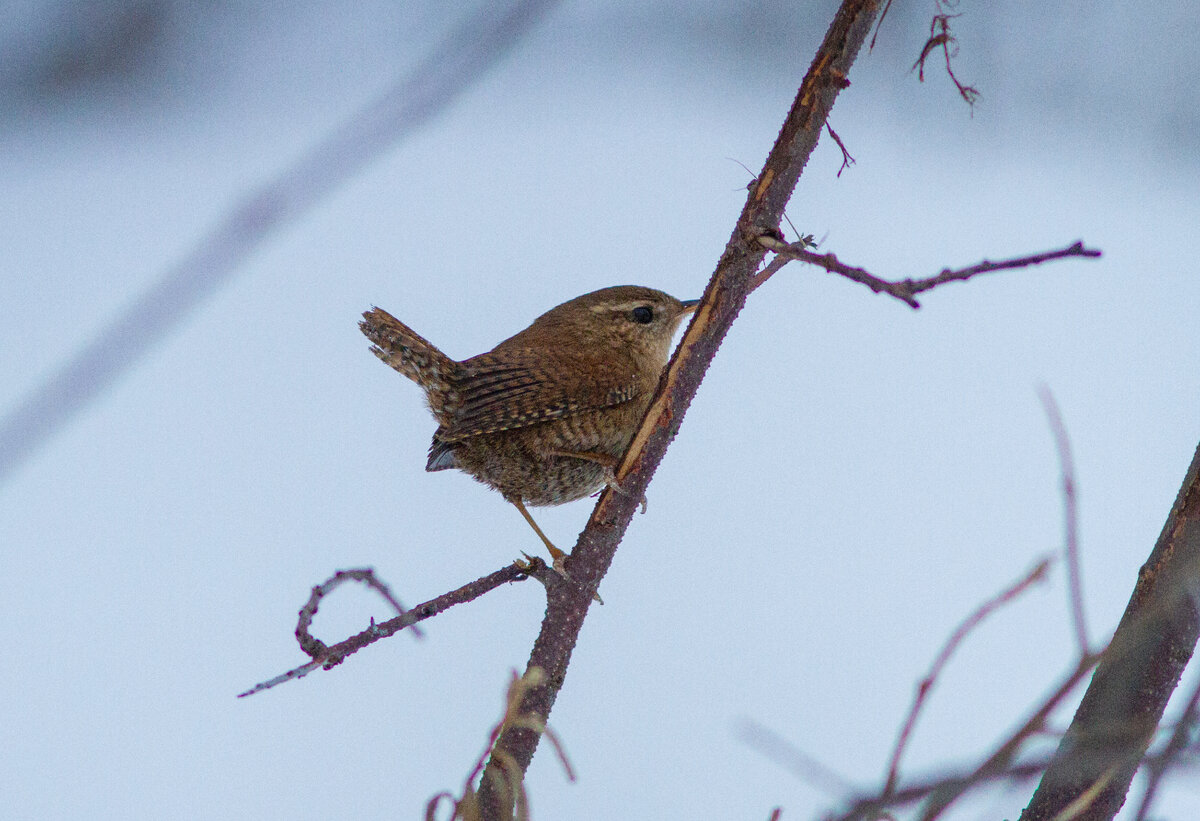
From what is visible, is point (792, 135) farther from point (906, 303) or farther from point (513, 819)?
point (513, 819)

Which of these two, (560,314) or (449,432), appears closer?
(449,432)

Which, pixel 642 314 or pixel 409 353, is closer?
pixel 409 353

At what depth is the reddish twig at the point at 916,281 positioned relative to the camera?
112 cm

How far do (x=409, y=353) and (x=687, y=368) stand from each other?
1351mm

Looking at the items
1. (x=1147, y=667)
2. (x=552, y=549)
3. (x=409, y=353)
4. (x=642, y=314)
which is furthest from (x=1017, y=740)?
(x=642, y=314)

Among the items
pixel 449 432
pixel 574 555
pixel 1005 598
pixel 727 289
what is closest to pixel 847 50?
pixel 727 289

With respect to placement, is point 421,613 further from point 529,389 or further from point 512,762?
point 529,389

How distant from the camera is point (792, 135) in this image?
71.7 inches

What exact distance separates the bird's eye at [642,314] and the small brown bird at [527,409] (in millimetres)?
238

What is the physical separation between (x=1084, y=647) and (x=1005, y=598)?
0.06 m

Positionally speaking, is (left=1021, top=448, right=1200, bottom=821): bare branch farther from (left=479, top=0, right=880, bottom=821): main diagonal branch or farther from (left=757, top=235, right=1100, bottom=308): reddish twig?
(left=479, top=0, right=880, bottom=821): main diagonal branch

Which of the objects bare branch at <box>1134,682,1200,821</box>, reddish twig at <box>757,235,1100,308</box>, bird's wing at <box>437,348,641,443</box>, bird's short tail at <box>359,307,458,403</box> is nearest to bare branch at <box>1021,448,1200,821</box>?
reddish twig at <box>757,235,1100,308</box>

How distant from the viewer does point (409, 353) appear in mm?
3135

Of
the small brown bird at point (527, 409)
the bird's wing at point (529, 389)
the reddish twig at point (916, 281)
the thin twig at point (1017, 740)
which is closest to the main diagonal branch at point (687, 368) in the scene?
the reddish twig at point (916, 281)
